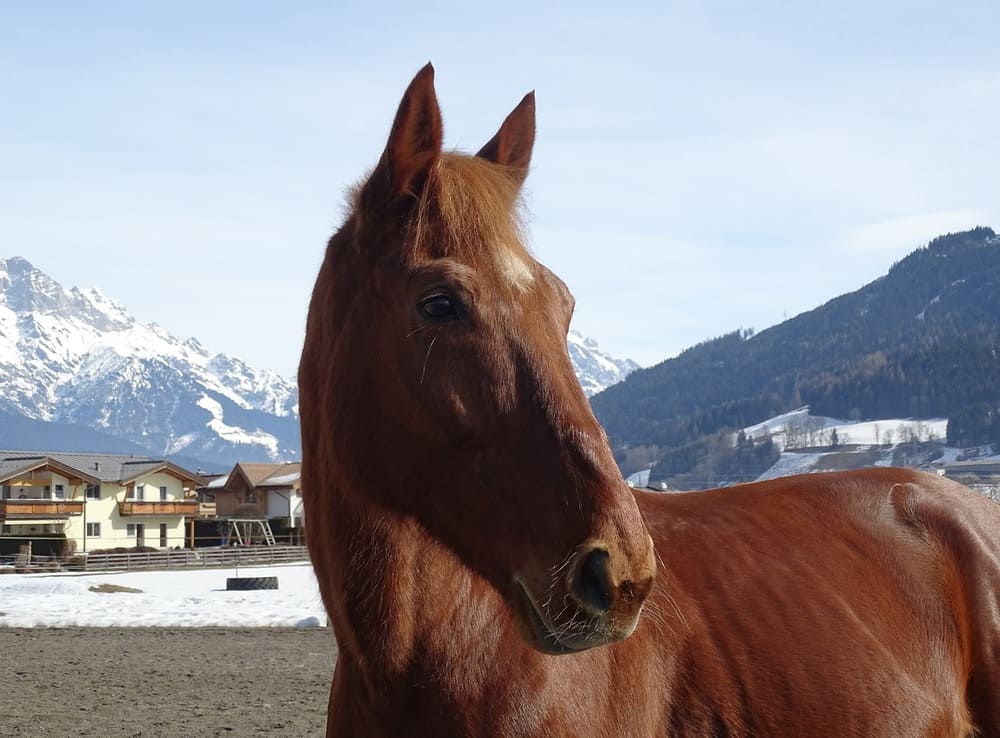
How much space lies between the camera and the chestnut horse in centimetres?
252

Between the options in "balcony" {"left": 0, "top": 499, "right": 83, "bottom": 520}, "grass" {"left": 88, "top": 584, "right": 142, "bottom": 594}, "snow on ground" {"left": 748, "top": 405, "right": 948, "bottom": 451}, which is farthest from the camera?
"snow on ground" {"left": 748, "top": 405, "right": 948, "bottom": 451}

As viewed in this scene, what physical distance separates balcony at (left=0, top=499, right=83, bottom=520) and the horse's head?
65121mm

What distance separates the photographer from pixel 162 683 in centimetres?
1194

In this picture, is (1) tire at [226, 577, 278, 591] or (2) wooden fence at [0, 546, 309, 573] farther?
(2) wooden fence at [0, 546, 309, 573]

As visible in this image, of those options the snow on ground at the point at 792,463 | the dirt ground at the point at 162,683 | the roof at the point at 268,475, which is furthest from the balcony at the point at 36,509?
the snow on ground at the point at 792,463

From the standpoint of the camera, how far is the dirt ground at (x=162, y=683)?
369 inches

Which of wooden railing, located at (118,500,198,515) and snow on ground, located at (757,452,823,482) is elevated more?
snow on ground, located at (757,452,823,482)

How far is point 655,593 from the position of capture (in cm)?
338

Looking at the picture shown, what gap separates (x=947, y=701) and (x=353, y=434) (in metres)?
2.57

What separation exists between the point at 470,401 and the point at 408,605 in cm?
63

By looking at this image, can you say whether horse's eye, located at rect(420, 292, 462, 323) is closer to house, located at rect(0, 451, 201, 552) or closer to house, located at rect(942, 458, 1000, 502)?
house, located at rect(0, 451, 201, 552)

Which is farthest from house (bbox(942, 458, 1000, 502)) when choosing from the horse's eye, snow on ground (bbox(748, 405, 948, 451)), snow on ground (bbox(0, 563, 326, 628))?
the horse's eye

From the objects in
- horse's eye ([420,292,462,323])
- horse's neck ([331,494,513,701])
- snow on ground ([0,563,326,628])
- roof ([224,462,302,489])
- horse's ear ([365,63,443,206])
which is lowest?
snow on ground ([0,563,326,628])

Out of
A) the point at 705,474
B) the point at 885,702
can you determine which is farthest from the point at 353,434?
the point at 705,474
